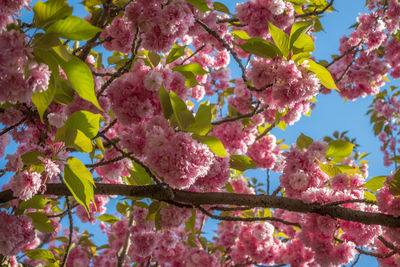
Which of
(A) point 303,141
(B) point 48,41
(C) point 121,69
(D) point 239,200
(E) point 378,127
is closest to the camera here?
(B) point 48,41

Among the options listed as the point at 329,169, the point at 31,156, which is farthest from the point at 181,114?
the point at 329,169

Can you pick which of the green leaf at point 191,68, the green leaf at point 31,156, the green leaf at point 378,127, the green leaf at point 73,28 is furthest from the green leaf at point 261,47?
the green leaf at point 378,127

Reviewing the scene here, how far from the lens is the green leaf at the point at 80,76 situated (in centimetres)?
135

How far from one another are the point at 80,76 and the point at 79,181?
1.94ft

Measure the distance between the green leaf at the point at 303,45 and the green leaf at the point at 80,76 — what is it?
1314 millimetres

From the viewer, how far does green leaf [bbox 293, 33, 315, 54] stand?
1920mm

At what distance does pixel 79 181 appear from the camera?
163cm

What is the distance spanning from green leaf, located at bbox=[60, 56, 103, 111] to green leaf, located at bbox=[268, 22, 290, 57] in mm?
1159

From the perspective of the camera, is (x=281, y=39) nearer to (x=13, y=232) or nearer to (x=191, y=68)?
(x=191, y=68)

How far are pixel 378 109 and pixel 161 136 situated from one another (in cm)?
848

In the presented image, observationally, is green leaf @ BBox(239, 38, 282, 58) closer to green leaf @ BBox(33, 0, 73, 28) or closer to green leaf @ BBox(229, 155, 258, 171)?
green leaf @ BBox(229, 155, 258, 171)

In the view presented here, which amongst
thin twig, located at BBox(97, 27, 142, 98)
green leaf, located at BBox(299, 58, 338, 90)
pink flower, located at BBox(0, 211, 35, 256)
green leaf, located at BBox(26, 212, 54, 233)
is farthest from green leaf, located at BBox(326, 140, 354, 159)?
pink flower, located at BBox(0, 211, 35, 256)

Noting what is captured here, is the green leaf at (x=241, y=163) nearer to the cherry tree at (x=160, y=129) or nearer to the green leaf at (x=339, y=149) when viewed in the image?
the cherry tree at (x=160, y=129)

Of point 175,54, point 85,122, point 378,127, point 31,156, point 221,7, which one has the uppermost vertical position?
Result: point 378,127
